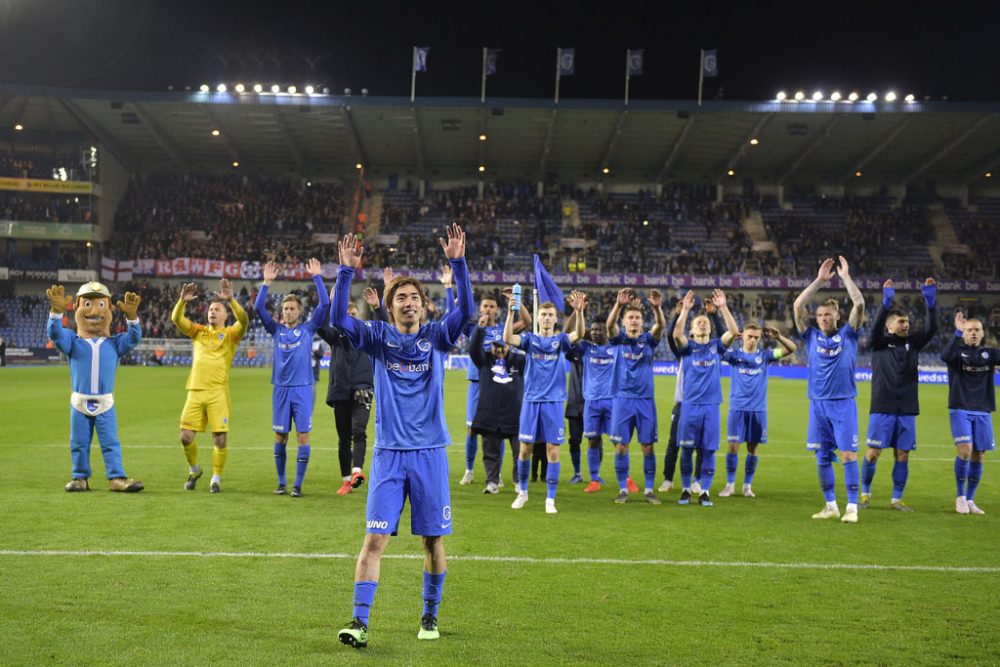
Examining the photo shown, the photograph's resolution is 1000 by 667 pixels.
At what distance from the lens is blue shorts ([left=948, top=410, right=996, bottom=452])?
415 inches

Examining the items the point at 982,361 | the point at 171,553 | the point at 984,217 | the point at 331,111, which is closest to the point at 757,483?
the point at 982,361

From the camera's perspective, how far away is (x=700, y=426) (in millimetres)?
10898

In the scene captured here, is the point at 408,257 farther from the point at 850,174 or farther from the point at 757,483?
the point at 757,483

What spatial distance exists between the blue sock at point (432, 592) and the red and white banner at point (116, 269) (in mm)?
49402

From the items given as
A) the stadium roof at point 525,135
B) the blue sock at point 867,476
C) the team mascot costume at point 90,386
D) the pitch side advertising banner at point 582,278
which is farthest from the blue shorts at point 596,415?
the pitch side advertising banner at point 582,278

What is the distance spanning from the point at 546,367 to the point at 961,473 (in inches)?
198

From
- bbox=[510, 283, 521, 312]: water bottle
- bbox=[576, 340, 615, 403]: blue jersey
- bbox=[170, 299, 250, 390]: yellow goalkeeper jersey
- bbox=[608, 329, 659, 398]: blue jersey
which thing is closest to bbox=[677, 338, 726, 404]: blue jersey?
bbox=[608, 329, 659, 398]: blue jersey

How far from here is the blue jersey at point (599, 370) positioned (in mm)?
11625

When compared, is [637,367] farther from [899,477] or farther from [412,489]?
[412,489]

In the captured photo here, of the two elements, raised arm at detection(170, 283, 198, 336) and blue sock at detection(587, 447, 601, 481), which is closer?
raised arm at detection(170, 283, 198, 336)

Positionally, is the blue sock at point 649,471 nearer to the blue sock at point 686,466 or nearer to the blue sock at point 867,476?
the blue sock at point 686,466

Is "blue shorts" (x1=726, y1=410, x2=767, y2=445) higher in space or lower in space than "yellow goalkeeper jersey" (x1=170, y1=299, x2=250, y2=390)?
lower

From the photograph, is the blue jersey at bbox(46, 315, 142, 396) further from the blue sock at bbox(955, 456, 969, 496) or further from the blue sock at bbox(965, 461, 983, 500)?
the blue sock at bbox(965, 461, 983, 500)

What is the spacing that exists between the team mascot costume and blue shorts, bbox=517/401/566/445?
15.4 feet
